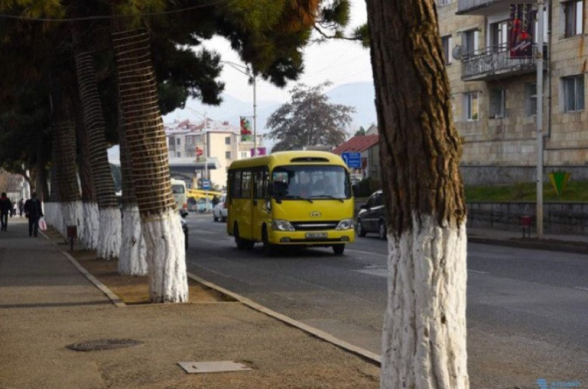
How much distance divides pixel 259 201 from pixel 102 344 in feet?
54.5

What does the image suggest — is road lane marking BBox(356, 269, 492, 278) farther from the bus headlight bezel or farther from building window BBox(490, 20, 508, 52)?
building window BBox(490, 20, 508, 52)

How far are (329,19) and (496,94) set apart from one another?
1199 inches

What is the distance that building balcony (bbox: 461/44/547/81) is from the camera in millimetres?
42022

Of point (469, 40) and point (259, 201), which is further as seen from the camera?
point (469, 40)

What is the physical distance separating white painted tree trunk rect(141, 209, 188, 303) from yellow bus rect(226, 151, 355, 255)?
10.6 meters

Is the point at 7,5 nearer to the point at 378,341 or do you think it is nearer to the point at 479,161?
the point at 378,341

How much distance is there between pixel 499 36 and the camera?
149 ft

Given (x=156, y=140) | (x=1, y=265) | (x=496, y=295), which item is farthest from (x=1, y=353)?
(x=1, y=265)

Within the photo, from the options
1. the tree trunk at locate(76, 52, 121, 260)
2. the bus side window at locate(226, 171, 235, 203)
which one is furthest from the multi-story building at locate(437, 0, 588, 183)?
the tree trunk at locate(76, 52, 121, 260)

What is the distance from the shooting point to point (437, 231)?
621 cm

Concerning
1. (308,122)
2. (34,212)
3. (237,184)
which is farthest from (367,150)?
(237,184)

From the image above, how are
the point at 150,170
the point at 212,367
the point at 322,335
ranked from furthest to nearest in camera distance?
1. the point at 150,170
2. the point at 322,335
3. the point at 212,367

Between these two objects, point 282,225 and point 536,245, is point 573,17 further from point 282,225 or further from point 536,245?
point 282,225

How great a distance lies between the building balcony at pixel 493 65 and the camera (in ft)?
138
